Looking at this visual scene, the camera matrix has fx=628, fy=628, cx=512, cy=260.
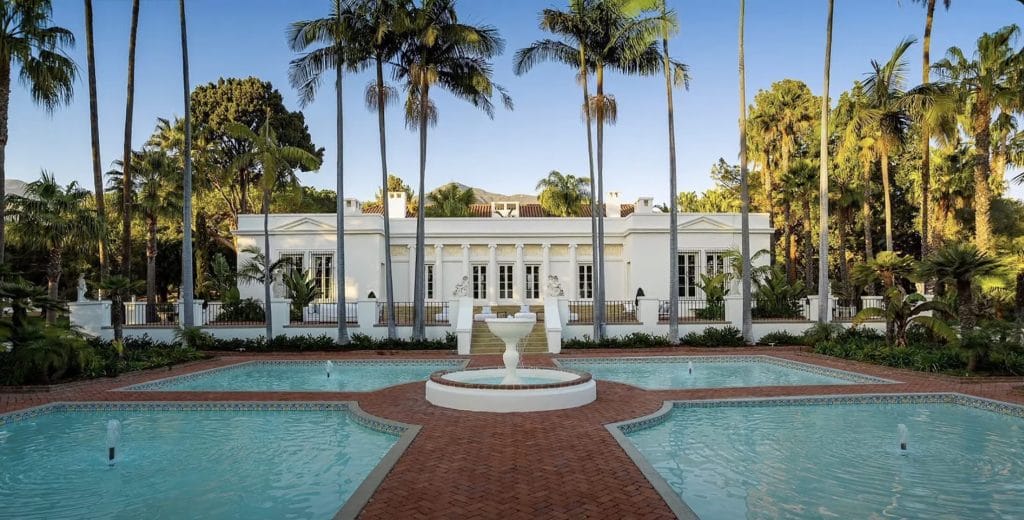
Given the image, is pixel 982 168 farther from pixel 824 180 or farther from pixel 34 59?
pixel 34 59

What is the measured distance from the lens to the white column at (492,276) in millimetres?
27984

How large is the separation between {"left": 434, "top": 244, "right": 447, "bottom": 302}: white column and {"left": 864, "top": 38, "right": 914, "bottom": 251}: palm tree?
17.1m

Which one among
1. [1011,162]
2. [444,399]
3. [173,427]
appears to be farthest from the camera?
[1011,162]

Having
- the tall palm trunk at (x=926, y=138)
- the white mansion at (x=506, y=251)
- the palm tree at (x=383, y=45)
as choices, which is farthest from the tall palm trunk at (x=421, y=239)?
the tall palm trunk at (x=926, y=138)

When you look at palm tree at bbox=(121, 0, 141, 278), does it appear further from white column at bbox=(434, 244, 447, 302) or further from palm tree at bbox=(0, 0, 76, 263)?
white column at bbox=(434, 244, 447, 302)

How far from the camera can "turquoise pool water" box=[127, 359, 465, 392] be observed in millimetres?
13305

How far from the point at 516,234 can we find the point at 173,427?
19.8m

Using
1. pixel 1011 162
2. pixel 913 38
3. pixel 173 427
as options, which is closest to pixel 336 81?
pixel 173 427

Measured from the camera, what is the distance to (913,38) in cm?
1942

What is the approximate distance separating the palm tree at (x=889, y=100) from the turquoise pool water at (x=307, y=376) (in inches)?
594

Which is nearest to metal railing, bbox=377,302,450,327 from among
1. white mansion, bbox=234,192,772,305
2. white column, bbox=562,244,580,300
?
white mansion, bbox=234,192,772,305

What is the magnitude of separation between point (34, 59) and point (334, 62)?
24.6 ft

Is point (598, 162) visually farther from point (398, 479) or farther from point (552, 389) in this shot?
point (398, 479)

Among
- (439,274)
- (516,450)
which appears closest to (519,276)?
(439,274)
